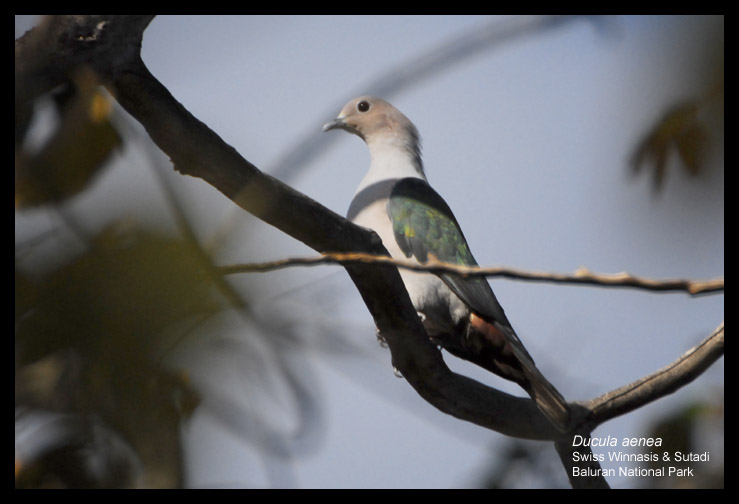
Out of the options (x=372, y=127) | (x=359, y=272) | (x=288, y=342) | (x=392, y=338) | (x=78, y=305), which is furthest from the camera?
(x=372, y=127)

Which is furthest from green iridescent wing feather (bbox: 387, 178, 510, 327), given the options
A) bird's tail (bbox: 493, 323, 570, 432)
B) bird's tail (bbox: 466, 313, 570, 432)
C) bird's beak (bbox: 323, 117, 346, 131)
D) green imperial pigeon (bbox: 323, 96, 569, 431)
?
bird's beak (bbox: 323, 117, 346, 131)

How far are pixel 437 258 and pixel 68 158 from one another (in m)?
3.30

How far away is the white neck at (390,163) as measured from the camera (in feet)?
14.6

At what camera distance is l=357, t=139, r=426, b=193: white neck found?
4.46m

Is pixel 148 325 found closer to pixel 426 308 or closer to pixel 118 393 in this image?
pixel 118 393

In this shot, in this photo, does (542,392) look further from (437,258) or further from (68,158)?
(68,158)

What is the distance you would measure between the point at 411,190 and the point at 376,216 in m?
0.32

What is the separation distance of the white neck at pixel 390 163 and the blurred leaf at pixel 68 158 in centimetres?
357

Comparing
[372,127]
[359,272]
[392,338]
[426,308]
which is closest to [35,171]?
[359,272]

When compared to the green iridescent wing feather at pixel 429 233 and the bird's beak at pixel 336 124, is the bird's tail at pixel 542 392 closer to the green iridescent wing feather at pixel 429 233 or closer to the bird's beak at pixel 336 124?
the green iridescent wing feather at pixel 429 233

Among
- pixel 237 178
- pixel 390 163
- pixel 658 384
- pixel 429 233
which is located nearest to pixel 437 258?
pixel 429 233

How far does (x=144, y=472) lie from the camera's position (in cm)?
70

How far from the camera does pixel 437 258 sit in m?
3.93

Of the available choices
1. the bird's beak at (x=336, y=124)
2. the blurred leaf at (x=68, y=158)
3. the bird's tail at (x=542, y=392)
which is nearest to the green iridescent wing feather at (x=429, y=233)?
the bird's tail at (x=542, y=392)
